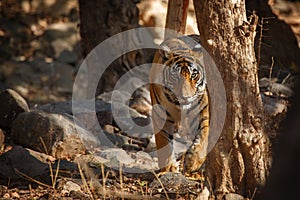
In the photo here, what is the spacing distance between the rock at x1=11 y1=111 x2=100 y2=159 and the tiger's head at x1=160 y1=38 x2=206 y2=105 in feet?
3.68

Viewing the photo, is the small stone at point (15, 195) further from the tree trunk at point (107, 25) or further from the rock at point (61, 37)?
the rock at point (61, 37)

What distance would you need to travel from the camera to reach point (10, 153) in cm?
557

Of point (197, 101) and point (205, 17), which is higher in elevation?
point (205, 17)

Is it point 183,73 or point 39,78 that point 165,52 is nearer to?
point 183,73

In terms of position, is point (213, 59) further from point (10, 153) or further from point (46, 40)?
point (46, 40)


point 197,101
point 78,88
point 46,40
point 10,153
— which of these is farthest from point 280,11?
point 10,153

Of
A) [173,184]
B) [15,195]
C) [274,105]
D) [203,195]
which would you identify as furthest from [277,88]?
[15,195]

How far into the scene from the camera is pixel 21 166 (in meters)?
5.36

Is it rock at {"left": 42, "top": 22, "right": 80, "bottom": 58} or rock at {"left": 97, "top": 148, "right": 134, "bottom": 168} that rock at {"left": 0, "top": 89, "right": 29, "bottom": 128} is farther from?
rock at {"left": 42, "top": 22, "right": 80, "bottom": 58}

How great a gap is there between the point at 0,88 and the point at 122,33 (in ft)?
5.87

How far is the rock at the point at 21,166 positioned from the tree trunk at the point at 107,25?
2976 millimetres

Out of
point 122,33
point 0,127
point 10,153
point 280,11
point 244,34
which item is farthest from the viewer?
point 280,11

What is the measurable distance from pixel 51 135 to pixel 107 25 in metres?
2.68

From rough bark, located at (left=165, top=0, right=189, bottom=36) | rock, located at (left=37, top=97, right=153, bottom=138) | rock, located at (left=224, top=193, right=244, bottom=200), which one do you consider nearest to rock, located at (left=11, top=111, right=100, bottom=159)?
rock, located at (left=37, top=97, right=153, bottom=138)
